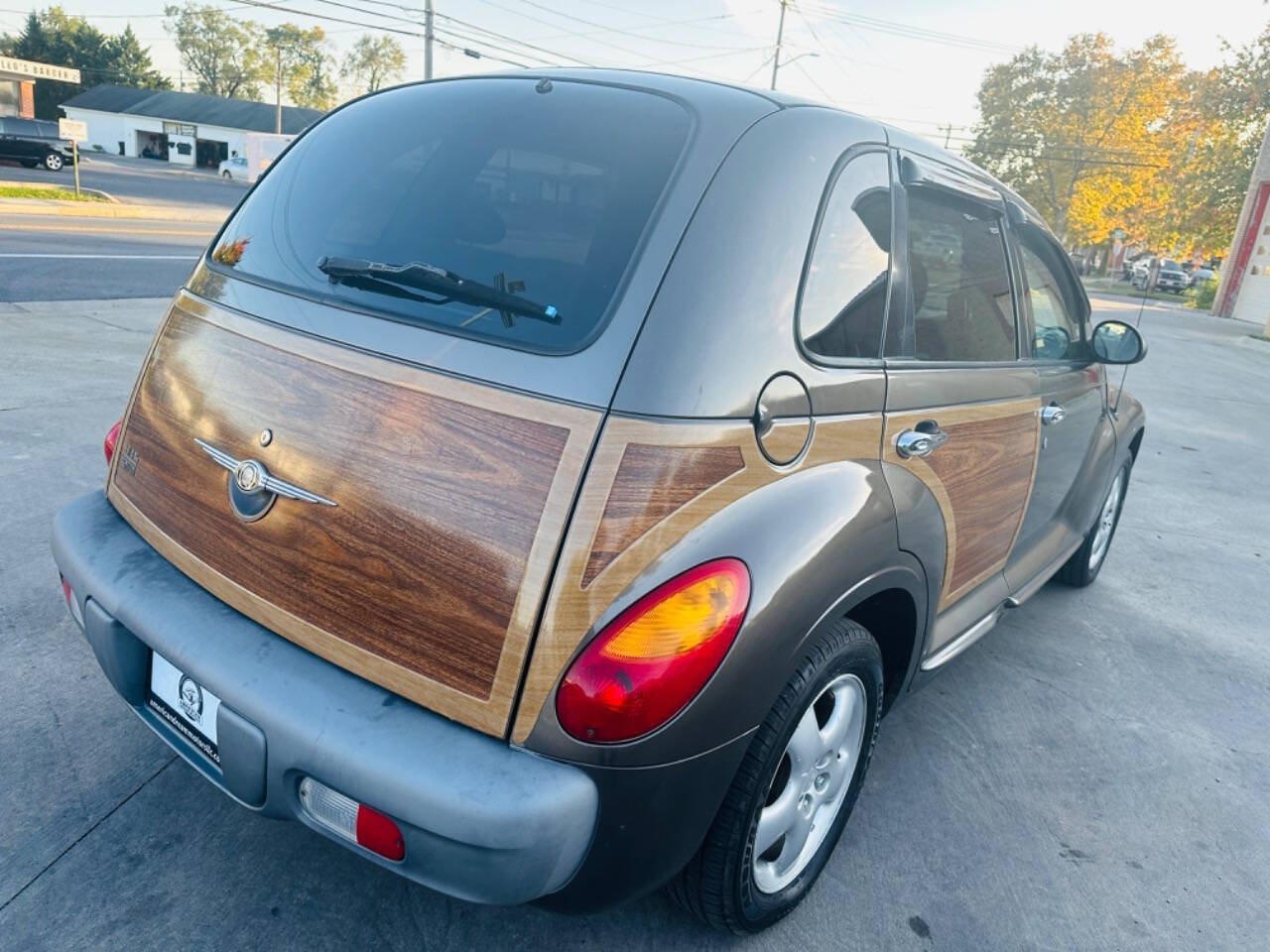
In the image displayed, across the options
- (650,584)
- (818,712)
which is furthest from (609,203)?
(818,712)

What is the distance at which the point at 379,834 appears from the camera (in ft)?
5.07

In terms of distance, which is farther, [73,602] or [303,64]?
[303,64]

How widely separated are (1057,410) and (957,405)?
88cm

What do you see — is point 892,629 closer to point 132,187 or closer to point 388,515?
point 388,515

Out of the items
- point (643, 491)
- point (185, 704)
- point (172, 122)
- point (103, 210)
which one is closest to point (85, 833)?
point (185, 704)

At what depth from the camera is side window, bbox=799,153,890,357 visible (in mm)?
1894

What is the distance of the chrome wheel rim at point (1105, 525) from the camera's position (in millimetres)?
4344

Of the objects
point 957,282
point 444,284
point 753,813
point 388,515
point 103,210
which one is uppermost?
point 957,282

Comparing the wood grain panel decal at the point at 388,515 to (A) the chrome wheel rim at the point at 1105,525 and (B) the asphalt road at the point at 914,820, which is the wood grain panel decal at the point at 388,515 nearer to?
(B) the asphalt road at the point at 914,820

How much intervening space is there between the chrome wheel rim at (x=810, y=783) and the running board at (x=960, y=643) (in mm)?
402

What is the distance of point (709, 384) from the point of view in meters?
1.62

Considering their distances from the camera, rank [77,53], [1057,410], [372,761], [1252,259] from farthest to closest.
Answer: [77,53] → [1252,259] → [1057,410] → [372,761]

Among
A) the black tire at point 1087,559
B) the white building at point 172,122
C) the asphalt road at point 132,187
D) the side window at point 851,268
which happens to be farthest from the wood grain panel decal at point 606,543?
the white building at point 172,122

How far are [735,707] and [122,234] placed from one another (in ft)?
53.5
